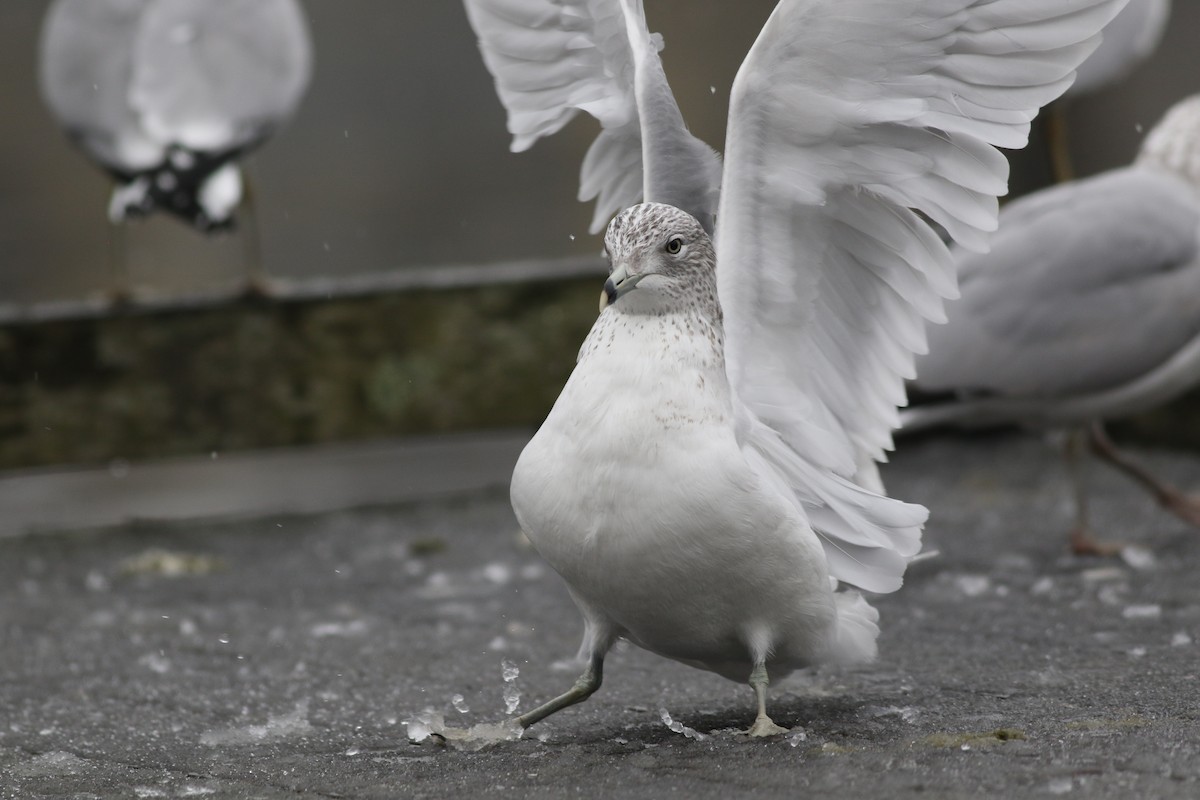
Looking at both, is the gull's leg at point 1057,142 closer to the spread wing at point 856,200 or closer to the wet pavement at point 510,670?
the wet pavement at point 510,670

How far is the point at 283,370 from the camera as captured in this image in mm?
6547

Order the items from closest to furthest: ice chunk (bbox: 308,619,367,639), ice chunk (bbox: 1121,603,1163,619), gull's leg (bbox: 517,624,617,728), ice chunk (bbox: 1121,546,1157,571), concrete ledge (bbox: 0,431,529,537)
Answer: gull's leg (bbox: 517,624,617,728), ice chunk (bbox: 1121,603,1163,619), ice chunk (bbox: 308,619,367,639), ice chunk (bbox: 1121,546,1157,571), concrete ledge (bbox: 0,431,529,537)

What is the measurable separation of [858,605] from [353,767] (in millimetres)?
1075

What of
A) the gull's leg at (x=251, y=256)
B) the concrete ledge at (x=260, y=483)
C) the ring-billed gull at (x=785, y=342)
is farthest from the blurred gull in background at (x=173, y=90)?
the ring-billed gull at (x=785, y=342)

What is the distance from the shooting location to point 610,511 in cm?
284

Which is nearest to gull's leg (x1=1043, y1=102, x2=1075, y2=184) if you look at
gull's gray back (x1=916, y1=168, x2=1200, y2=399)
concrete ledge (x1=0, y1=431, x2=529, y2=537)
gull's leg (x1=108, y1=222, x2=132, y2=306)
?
gull's gray back (x1=916, y1=168, x2=1200, y2=399)

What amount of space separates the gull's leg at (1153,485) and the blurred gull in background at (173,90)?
3.25 meters

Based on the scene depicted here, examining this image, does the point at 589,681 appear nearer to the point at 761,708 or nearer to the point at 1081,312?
the point at 761,708

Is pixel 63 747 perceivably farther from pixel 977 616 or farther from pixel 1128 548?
pixel 1128 548

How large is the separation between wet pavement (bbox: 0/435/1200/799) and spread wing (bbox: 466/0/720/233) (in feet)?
3.62

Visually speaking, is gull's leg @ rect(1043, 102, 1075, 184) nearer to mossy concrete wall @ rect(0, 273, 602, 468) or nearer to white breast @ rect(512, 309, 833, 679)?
mossy concrete wall @ rect(0, 273, 602, 468)

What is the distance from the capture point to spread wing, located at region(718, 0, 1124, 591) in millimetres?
2984

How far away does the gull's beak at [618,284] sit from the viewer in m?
2.98

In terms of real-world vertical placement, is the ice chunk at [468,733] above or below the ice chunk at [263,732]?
above
